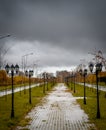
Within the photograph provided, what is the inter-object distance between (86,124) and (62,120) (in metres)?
1.94

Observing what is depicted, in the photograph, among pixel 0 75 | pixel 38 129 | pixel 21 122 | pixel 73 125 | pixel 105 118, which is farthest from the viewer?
pixel 0 75

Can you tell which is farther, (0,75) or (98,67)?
(0,75)

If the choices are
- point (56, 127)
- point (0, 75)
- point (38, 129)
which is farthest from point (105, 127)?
point (0, 75)

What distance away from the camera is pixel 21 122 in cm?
1706

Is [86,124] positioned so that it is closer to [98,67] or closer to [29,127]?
[29,127]

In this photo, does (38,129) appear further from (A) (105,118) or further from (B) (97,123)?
(A) (105,118)

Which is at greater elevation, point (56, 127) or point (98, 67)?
point (98, 67)

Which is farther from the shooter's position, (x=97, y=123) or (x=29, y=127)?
(x=97, y=123)

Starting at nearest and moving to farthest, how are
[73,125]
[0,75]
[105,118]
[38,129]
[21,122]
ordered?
[38,129], [73,125], [21,122], [105,118], [0,75]

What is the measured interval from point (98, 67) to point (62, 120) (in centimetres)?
427

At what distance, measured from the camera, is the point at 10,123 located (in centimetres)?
1642

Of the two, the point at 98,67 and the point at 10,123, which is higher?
the point at 98,67

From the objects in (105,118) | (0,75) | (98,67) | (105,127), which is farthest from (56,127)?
(0,75)

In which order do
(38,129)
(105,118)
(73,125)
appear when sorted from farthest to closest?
(105,118)
(73,125)
(38,129)
